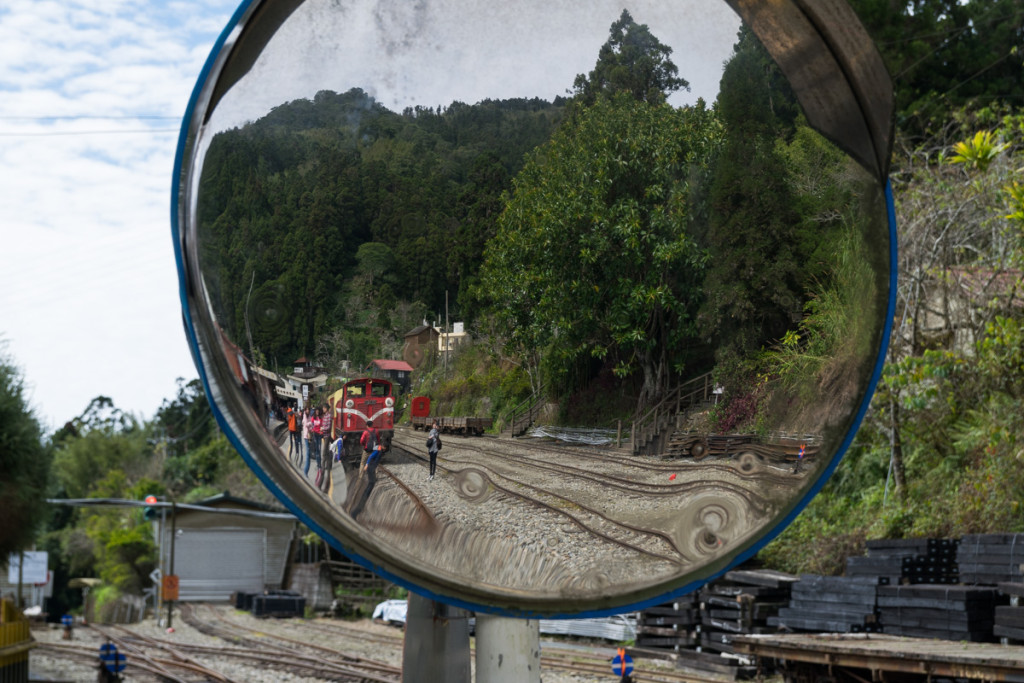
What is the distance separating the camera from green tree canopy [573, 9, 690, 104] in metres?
1.21

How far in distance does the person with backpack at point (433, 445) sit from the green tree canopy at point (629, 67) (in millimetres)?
477

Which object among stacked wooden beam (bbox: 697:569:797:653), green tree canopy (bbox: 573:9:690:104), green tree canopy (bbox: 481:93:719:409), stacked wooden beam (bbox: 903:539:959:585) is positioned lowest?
stacked wooden beam (bbox: 697:569:797:653)

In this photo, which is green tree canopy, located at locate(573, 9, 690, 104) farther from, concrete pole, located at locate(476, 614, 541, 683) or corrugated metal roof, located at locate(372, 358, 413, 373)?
concrete pole, located at locate(476, 614, 541, 683)

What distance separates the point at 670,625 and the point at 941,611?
484 cm

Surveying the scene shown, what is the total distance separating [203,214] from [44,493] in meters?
16.5

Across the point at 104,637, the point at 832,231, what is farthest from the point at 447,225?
the point at 104,637

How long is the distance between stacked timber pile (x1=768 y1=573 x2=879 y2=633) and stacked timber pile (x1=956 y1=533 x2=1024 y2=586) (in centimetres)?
89

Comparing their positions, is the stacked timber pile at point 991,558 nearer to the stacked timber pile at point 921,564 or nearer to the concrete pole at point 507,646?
the stacked timber pile at point 921,564

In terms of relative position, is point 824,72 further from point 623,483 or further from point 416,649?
point 416,649

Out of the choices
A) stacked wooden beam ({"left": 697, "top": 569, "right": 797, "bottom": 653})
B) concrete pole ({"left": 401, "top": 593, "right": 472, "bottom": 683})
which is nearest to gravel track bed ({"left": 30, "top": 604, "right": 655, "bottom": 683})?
Result: stacked wooden beam ({"left": 697, "top": 569, "right": 797, "bottom": 653})

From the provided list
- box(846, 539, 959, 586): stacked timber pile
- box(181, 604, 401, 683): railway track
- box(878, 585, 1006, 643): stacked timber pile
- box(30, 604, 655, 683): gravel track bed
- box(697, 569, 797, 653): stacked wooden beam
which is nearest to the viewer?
box(878, 585, 1006, 643): stacked timber pile

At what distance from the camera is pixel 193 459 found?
4372cm

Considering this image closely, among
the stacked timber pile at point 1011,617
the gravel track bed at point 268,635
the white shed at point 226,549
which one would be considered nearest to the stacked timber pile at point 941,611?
the stacked timber pile at point 1011,617

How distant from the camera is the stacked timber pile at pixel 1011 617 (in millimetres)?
7727
